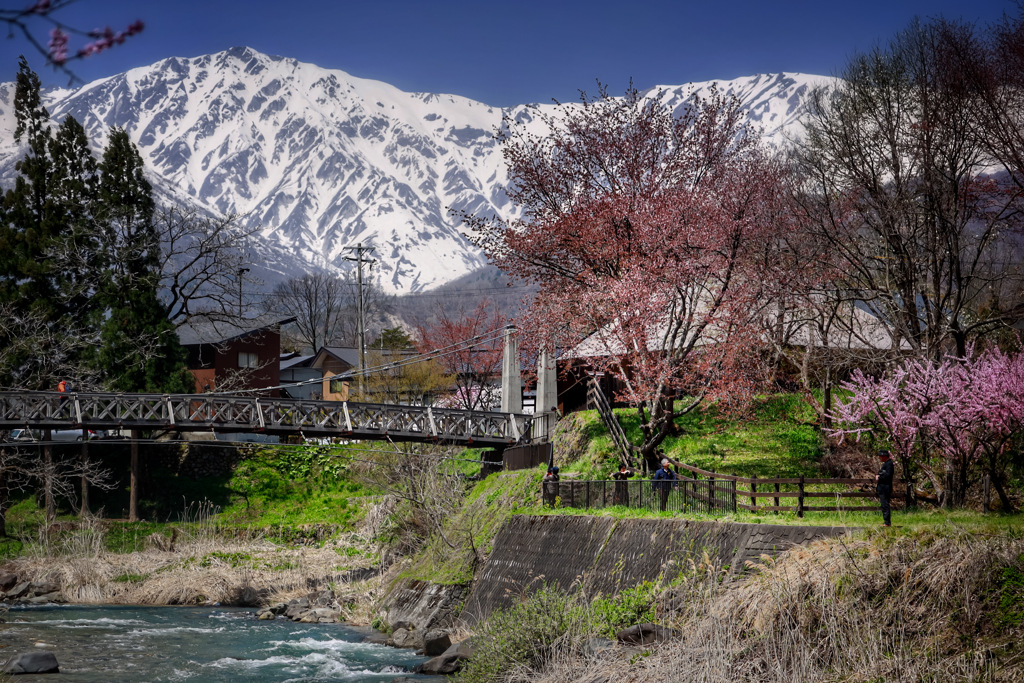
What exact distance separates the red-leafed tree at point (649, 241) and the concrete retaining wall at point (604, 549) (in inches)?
246

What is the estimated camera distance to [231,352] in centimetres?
6034

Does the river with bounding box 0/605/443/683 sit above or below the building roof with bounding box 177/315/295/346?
below

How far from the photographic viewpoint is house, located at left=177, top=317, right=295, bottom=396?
56.3 meters

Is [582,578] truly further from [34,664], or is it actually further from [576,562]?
[34,664]

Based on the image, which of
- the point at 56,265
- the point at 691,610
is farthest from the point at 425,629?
the point at 56,265

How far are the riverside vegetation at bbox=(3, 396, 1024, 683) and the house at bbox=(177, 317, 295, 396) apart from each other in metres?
9.88

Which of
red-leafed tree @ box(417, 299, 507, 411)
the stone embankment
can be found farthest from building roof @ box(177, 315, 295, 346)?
the stone embankment

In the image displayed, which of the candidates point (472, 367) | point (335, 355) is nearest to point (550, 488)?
point (472, 367)

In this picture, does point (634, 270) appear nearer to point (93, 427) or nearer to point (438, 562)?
point (438, 562)

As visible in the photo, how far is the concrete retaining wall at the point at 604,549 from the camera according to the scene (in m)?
16.4

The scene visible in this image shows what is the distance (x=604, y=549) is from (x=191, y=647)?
11813 mm

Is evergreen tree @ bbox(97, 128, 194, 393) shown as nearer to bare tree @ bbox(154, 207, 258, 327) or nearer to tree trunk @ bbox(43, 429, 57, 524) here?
bare tree @ bbox(154, 207, 258, 327)

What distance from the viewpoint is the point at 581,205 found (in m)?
32.3

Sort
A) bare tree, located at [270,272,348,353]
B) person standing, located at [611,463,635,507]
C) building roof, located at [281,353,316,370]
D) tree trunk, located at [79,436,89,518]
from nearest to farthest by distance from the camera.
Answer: person standing, located at [611,463,635,507] → tree trunk, located at [79,436,89,518] → building roof, located at [281,353,316,370] → bare tree, located at [270,272,348,353]
